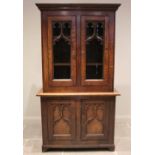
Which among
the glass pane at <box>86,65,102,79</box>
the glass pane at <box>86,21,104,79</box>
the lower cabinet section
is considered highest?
the glass pane at <box>86,21,104,79</box>

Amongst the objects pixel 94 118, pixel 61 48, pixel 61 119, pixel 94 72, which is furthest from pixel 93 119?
pixel 61 48

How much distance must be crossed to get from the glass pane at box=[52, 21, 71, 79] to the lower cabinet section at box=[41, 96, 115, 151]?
0.35 m

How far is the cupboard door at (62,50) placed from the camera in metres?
2.77

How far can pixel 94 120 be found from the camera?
9.43ft

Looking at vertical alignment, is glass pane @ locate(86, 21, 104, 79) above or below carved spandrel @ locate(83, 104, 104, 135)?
above

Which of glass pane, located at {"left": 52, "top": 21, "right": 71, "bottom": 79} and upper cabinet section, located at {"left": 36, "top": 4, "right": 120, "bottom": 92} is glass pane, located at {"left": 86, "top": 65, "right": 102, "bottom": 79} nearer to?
upper cabinet section, located at {"left": 36, "top": 4, "right": 120, "bottom": 92}

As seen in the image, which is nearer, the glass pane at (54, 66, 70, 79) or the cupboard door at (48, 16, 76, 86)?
the cupboard door at (48, 16, 76, 86)

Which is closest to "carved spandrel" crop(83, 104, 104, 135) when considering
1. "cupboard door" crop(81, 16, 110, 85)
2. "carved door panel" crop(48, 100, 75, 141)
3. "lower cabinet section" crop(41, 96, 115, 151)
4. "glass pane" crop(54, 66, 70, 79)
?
"lower cabinet section" crop(41, 96, 115, 151)

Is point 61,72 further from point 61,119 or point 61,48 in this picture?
point 61,119

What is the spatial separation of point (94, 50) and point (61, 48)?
1.41 feet

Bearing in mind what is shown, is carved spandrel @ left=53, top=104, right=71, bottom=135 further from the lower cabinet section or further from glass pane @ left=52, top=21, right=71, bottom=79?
glass pane @ left=52, top=21, right=71, bottom=79

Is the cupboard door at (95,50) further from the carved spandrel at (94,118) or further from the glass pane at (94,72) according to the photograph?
the carved spandrel at (94,118)

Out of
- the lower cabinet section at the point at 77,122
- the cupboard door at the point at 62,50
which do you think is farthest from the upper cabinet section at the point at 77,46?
the lower cabinet section at the point at 77,122

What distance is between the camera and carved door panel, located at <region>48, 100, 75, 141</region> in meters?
2.82
